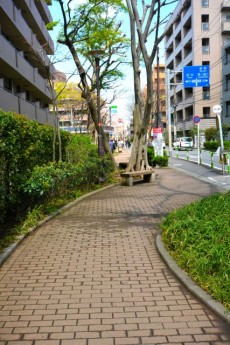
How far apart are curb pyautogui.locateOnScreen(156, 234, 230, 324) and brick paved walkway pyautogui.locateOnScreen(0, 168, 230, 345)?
0.06 metres

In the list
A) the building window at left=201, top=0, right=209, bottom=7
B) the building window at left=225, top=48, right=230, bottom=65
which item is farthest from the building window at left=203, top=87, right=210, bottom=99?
the building window at left=201, top=0, right=209, bottom=7

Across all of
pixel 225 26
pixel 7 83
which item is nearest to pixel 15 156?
pixel 7 83

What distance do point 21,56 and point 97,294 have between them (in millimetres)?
18355

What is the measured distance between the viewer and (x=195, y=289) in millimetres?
3912

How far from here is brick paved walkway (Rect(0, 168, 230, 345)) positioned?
3.09 m

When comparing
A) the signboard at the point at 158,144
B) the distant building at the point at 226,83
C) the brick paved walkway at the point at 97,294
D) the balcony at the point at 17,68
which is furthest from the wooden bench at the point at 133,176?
the distant building at the point at 226,83

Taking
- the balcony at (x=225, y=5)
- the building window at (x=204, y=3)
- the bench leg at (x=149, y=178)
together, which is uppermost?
the building window at (x=204, y=3)

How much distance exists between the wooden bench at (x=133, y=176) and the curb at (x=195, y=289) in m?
8.38

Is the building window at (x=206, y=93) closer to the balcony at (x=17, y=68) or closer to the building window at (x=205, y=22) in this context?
the building window at (x=205, y=22)

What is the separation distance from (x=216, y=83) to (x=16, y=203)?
4855 centimetres

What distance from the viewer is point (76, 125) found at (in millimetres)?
44125

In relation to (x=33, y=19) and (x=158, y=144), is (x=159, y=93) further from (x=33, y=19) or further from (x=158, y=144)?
(x=33, y=19)

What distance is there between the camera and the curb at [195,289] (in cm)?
336

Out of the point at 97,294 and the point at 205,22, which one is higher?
the point at 205,22
